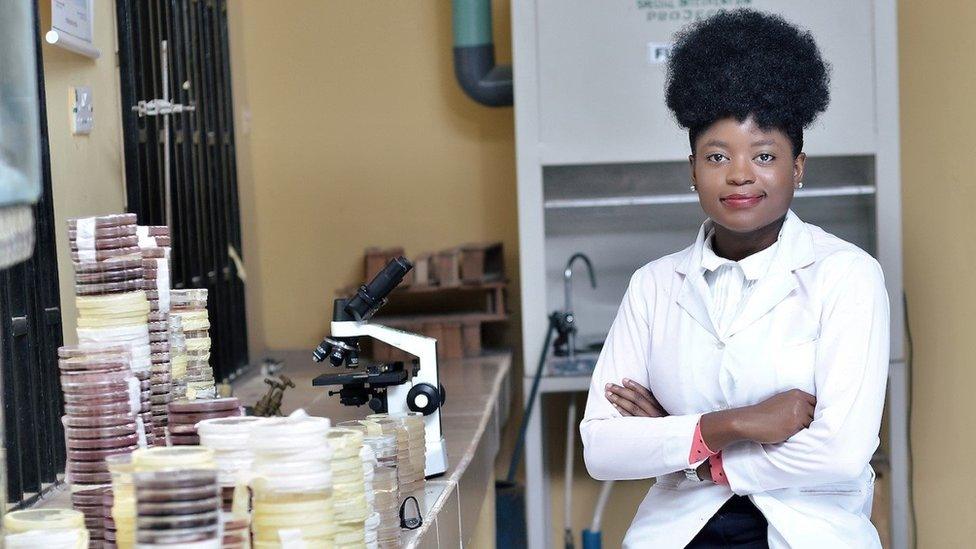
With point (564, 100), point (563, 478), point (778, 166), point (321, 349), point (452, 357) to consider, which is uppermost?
point (564, 100)

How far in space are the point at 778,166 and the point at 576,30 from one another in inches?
72.4

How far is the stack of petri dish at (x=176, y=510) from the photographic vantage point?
112cm

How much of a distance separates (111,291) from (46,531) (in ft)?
1.80

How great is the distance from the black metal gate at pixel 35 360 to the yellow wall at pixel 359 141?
2061 mm

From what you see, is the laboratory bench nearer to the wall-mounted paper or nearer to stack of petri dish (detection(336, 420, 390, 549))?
stack of petri dish (detection(336, 420, 390, 549))

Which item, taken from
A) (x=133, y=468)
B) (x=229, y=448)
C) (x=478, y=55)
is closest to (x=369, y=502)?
(x=229, y=448)

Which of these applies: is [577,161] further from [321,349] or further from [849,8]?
[321,349]

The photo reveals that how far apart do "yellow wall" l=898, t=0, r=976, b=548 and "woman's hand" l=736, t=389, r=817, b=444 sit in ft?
6.21

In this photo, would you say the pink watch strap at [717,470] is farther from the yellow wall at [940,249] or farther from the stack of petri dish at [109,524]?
the yellow wall at [940,249]

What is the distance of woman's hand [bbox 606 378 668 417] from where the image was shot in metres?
2.00

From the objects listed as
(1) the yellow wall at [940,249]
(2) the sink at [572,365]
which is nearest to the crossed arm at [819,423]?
(2) the sink at [572,365]

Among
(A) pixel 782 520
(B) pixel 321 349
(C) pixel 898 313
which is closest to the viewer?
(A) pixel 782 520

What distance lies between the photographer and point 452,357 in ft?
13.4

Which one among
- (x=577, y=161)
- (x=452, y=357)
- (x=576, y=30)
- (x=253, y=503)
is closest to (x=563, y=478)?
(x=452, y=357)
